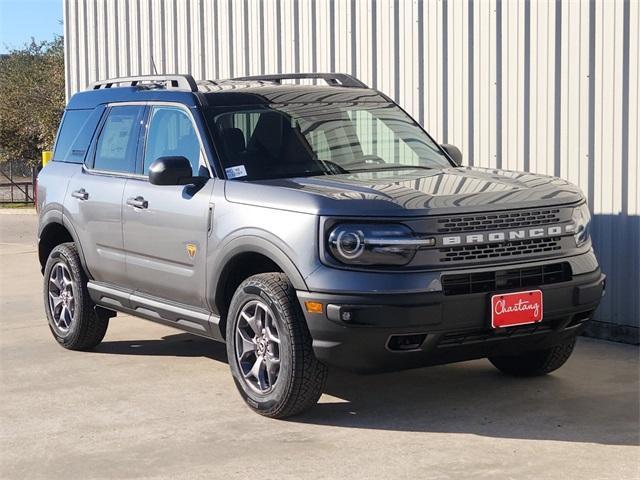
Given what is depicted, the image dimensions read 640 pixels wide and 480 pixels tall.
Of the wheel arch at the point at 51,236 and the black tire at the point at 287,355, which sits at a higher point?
the wheel arch at the point at 51,236

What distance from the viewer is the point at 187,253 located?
22.0 ft

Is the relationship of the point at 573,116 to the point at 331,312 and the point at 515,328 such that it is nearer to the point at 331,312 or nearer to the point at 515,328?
the point at 515,328

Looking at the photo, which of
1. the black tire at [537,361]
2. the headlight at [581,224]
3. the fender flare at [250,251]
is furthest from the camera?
the black tire at [537,361]

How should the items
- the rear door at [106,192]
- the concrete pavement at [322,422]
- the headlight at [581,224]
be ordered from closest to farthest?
the concrete pavement at [322,422], the headlight at [581,224], the rear door at [106,192]

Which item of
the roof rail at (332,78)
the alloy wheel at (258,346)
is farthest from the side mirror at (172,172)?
the roof rail at (332,78)

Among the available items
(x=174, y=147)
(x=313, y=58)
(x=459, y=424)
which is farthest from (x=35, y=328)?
(x=459, y=424)

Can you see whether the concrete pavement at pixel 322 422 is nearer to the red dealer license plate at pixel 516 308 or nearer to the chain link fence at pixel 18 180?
the red dealer license plate at pixel 516 308

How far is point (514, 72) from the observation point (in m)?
8.84

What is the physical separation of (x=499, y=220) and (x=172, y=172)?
6.51ft

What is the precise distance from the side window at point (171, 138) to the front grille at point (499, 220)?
178 cm

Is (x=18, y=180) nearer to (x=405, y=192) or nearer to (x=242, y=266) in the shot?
(x=242, y=266)

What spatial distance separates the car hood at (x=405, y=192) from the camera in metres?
5.71

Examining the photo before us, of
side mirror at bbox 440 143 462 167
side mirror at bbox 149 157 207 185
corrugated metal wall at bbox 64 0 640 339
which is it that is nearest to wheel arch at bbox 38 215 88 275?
side mirror at bbox 149 157 207 185

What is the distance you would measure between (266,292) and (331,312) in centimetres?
51
